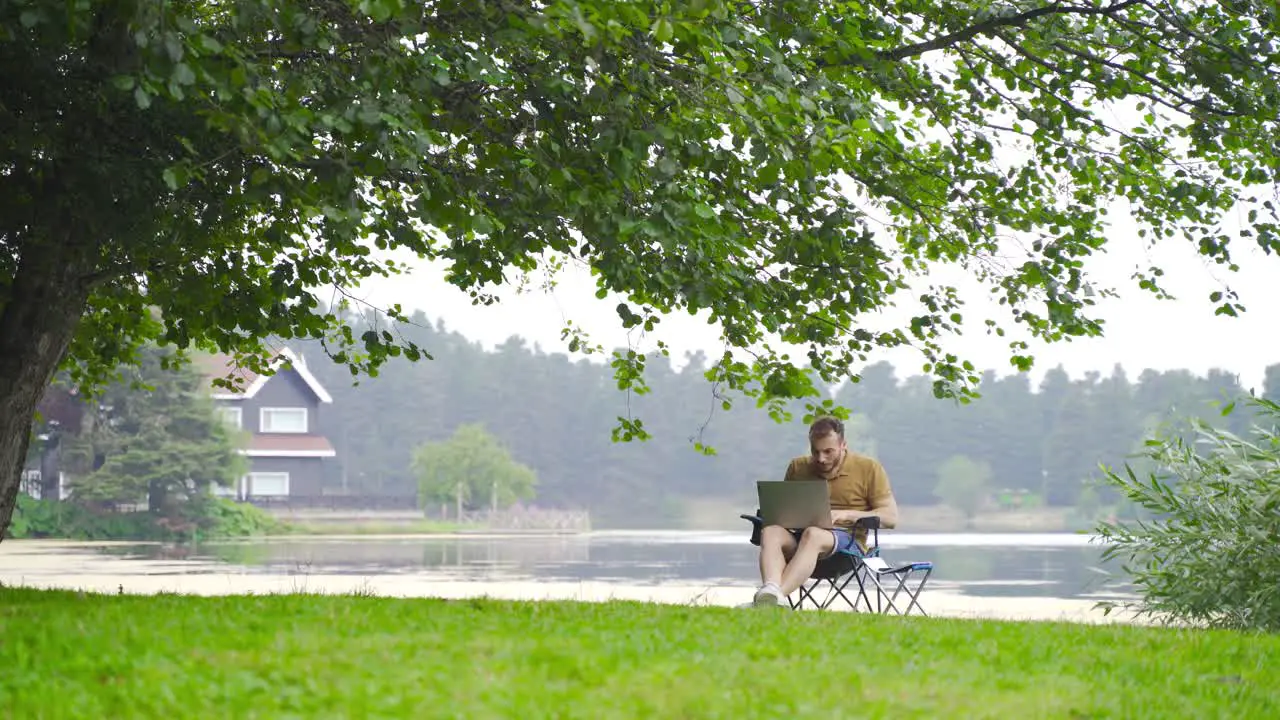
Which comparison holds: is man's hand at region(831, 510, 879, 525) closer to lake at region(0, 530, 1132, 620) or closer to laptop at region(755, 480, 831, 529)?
laptop at region(755, 480, 831, 529)

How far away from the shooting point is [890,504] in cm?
948

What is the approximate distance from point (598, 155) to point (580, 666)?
131 inches

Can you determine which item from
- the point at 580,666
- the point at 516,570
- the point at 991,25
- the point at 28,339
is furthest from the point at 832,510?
the point at 516,570

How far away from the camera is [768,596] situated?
8.51 meters

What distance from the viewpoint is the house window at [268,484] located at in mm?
49562

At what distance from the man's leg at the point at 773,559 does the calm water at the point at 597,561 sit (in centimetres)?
1036

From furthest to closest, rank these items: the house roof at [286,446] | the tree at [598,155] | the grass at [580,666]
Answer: the house roof at [286,446]
the tree at [598,155]
the grass at [580,666]

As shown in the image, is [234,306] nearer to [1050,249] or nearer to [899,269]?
[899,269]

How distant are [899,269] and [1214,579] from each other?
310cm

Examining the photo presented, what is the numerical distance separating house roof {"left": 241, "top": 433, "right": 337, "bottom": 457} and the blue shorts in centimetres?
4119

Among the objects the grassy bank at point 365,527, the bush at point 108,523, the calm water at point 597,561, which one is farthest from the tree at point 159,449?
the grassy bank at point 365,527

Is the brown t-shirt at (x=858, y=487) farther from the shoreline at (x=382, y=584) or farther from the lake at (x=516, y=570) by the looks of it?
the shoreline at (x=382, y=584)

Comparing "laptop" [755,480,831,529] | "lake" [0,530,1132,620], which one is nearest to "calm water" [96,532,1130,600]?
"lake" [0,530,1132,620]

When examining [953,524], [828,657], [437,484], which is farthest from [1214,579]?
[953,524]
